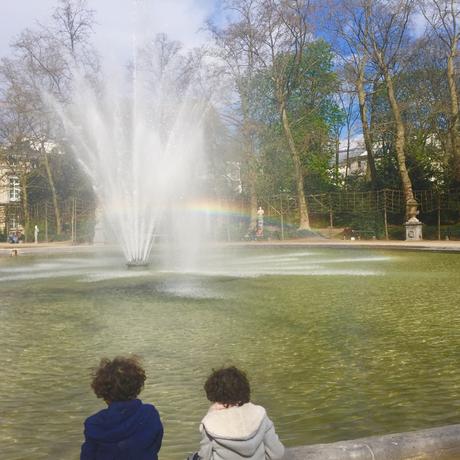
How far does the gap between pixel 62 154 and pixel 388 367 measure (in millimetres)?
45334

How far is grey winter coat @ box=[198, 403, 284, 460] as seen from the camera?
288 centimetres

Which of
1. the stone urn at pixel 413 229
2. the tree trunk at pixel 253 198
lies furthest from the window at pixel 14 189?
the stone urn at pixel 413 229

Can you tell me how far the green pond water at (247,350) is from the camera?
A: 464cm

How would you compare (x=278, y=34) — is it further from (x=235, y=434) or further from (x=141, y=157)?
(x=235, y=434)

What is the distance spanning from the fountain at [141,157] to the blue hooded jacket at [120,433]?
16.1m

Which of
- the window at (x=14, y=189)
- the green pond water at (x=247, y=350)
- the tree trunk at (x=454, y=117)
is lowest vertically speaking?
the green pond water at (x=247, y=350)

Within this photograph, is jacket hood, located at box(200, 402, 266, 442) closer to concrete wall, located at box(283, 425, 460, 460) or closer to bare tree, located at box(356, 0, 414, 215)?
concrete wall, located at box(283, 425, 460, 460)

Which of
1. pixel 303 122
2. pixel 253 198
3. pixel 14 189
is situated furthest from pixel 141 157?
pixel 14 189

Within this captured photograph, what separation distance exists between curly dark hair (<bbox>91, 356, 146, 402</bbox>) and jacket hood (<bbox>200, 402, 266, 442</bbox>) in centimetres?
41

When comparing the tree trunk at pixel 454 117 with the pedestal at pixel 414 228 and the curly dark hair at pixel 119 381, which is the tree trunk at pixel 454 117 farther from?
the curly dark hair at pixel 119 381

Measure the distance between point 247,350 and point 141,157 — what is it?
18.1 m

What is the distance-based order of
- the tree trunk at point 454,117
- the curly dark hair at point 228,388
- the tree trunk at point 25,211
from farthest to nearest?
1. the tree trunk at point 25,211
2. the tree trunk at point 454,117
3. the curly dark hair at point 228,388

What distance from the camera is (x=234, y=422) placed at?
9.53ft

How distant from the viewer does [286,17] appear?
122ft
